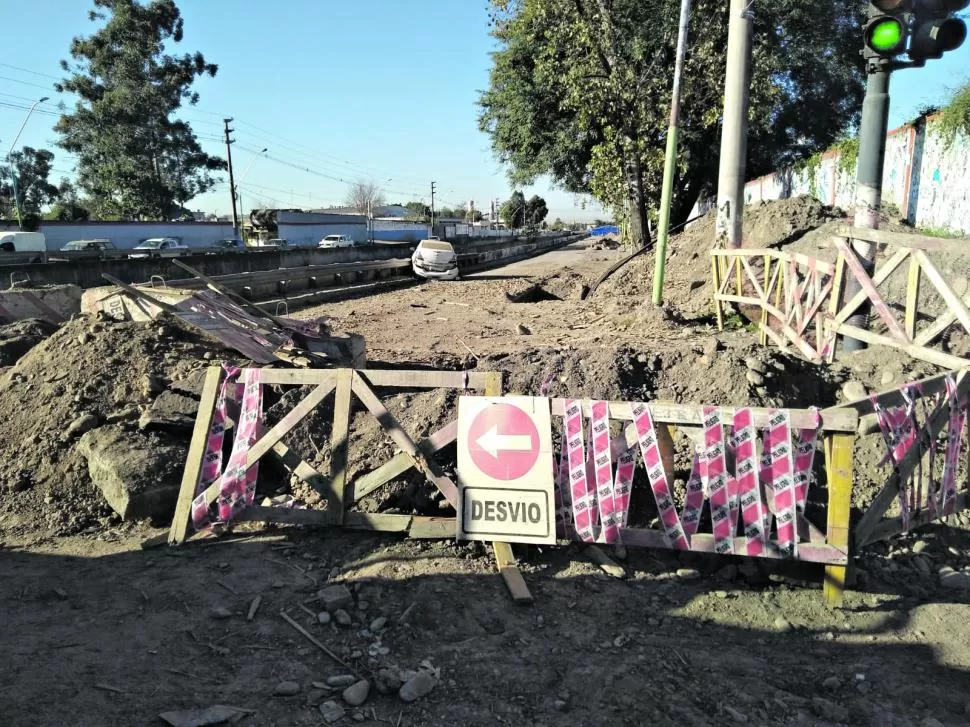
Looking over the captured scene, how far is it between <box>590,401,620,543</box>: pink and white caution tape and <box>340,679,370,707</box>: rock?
175 centimetres

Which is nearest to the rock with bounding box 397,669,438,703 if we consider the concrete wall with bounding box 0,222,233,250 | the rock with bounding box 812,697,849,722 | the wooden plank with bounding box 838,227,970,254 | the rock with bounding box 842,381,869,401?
the rock with bounding box 812,697,849,722

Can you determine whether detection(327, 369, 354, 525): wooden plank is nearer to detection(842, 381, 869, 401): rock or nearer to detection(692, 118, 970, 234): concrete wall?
detection(842, 381, 869, 401): rock

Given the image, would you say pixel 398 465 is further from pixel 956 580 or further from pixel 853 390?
pixel 853 390

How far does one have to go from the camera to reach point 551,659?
3604mm

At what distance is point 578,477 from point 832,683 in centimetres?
173

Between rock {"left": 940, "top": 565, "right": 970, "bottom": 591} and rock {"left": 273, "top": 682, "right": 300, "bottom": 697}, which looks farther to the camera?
rock {"left": 940, "top": 565, "right": 970, "bottom": 591}

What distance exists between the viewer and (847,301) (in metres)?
7.38

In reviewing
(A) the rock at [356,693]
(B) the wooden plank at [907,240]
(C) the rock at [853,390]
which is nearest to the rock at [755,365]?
(C) the rock at [853,390]

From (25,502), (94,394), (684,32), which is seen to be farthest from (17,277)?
(684,32)

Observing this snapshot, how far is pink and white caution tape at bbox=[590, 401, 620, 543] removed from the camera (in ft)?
14.4

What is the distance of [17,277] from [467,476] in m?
16.0

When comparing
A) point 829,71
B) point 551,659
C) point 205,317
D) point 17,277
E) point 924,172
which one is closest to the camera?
point 551,659

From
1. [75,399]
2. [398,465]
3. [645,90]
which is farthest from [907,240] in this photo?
[645,90]

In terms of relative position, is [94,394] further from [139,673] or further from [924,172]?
[924,172]
